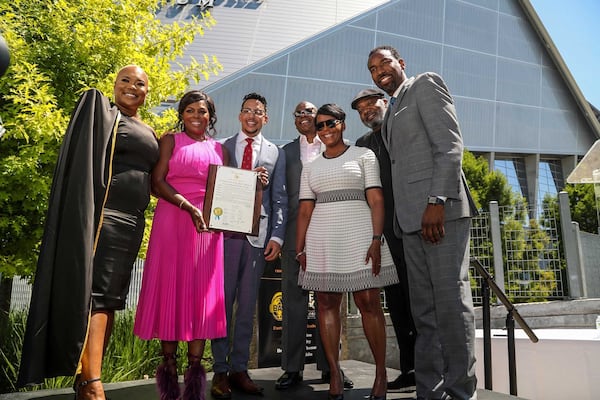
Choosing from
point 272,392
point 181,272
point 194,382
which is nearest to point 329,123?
point 181,272

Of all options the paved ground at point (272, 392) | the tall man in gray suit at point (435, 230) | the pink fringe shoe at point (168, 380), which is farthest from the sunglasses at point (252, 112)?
the paved ground at point (272, 392)

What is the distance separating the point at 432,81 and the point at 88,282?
91.6 inches

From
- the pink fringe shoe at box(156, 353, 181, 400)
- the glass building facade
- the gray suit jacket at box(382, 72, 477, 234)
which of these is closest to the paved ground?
the pink fringe shoe at box(156, 353, 181, 400)

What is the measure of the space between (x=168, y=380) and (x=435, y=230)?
1844 millimetres

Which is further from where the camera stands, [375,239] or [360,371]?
[360,371]

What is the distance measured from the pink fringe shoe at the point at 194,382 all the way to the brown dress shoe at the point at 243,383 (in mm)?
621

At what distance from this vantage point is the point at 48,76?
5266 millimetres

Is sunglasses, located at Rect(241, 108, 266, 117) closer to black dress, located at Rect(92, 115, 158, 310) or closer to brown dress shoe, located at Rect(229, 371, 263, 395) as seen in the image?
black dress, located at Rect(92, 115, 158, 310)

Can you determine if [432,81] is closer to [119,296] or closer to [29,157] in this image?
[119,296]

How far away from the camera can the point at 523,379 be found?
222 inches

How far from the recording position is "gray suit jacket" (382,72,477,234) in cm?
282

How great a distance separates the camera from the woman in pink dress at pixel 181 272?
9.40 feet

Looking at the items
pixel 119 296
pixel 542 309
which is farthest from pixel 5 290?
pixel 542 309

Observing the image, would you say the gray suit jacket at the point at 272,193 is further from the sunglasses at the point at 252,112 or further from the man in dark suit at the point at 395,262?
the man in dark suit at the point at 395,262
